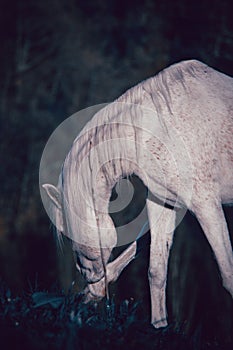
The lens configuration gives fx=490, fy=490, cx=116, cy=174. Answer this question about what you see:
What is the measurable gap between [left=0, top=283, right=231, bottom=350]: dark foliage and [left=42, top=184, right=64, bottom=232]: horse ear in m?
0.39

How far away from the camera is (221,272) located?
238 cm

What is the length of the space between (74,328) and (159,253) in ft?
2.88

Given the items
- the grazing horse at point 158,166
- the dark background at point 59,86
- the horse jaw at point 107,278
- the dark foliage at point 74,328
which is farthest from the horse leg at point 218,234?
the dark background at point 59,86

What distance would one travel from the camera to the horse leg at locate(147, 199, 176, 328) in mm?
2746

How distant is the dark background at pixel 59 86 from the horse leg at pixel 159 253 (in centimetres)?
268

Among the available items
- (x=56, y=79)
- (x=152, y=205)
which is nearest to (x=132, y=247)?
(x=152, y=205)

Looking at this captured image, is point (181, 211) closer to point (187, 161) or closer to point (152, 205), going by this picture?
point (152, 205)

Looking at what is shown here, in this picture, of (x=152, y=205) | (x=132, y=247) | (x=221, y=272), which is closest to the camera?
(x=221, y=272)

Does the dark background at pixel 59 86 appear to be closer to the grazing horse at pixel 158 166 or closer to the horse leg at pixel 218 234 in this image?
the grazing horse at pixel 158 166

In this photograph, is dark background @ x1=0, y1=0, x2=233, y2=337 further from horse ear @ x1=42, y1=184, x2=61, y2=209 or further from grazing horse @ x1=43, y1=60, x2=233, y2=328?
horse ear @ x1=42, y1=184, x2=61, y2=209

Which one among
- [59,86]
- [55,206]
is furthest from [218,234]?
[59,86]

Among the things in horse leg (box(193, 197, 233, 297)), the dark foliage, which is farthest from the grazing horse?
the dark foliage

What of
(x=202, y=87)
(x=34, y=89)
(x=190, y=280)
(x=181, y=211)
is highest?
(x=34, y=89)

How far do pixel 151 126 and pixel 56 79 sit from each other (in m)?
3.88
